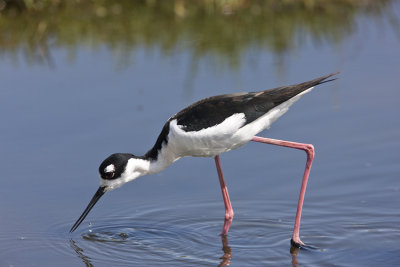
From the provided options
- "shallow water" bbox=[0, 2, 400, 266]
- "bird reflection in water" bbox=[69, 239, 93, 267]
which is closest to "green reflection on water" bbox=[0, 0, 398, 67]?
"shallow water" bbox=[0, 2, 400, 266]

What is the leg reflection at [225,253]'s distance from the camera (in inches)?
190

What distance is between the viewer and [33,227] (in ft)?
17.5

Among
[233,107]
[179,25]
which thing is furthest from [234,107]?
[179,25]

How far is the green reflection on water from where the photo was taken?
8883mm

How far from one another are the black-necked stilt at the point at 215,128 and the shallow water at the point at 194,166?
253mm

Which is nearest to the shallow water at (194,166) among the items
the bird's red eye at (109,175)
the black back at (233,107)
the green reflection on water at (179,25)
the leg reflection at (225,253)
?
the leg reflection at (225,253)

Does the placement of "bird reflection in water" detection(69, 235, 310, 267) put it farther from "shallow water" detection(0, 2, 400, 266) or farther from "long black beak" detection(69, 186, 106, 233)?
"long black beak" detection(69, 186, 106, 233)

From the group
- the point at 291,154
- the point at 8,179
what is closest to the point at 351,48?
the point at 291,154

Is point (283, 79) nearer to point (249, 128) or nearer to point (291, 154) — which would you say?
point (291, 154)

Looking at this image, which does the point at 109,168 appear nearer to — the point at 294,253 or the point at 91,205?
the point at 91,205

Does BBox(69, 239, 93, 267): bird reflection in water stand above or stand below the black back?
below

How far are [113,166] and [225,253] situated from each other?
921 mm

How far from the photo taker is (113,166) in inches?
208

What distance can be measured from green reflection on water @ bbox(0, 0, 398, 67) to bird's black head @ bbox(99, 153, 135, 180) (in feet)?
10.2
